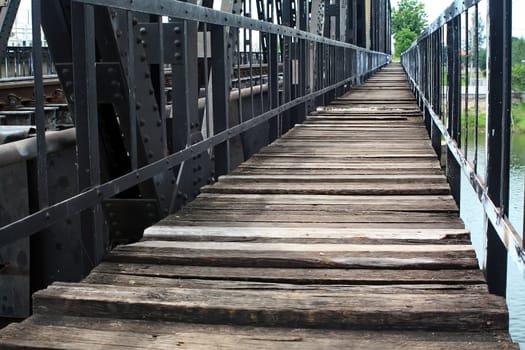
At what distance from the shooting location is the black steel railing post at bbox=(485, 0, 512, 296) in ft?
8.93

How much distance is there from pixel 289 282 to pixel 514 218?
87 centimetres

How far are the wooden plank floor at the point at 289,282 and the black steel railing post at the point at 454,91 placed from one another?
335 mm

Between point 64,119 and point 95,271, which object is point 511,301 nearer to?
point 64,119

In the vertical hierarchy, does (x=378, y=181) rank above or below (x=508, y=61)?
below

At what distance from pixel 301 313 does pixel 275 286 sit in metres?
0.34

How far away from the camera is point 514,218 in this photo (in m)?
3.01

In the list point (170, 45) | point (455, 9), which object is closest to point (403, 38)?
point (455, 9)

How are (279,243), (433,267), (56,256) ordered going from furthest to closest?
1. (56,256)
2. (279,243)
3. (433,267)

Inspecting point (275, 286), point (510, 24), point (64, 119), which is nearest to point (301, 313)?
point (275, 286)

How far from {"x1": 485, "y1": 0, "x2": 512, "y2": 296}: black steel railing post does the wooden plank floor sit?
0.40ft

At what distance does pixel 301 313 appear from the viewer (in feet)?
8.46

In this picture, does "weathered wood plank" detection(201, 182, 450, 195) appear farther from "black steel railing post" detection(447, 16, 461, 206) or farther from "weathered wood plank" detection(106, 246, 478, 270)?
"weathered wood plank" detection(106, 246, 478, 270)

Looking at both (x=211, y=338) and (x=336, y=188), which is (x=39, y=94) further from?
(x=336, y=188)

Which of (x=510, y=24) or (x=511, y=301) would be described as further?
(x=511, y=301)
